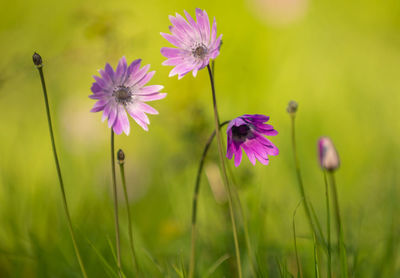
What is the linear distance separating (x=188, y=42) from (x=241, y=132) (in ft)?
0.86

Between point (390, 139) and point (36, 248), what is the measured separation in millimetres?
1854

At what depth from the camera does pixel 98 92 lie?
0.94 meters

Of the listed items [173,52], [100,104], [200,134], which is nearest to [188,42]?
[173,52]

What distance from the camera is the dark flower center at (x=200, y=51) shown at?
3.22 ft

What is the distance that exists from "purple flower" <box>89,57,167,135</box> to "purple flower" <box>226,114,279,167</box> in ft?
0.69

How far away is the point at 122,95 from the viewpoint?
992 mm

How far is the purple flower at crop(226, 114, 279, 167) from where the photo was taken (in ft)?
3.31

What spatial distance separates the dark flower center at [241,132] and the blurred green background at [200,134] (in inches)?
13.0

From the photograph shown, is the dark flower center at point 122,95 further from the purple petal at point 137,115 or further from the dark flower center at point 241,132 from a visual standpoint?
the dark flower center at point 241,132

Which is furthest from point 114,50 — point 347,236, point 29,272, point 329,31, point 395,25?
point 395,25

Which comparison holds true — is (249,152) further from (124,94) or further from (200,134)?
(200,134)

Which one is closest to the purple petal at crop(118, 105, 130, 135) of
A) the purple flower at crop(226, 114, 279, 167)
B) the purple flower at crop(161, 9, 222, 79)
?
the purple flower at crop(161, 9, 222, 79)

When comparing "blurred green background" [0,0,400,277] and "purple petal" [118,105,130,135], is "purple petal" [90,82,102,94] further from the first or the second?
"blurred green background" [0,0,400,277]

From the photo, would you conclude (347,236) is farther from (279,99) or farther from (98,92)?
(279,99)
